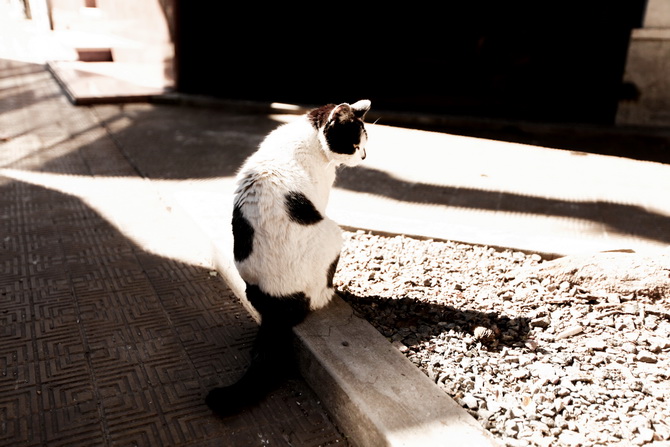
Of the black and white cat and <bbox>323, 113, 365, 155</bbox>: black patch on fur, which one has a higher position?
<bbox>323, 113, 365, 155</bbox>: black patch on fur

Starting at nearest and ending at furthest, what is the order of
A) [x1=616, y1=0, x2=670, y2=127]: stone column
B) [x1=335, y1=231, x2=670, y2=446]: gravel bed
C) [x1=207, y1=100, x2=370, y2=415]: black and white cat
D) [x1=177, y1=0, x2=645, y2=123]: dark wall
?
[x1=335, y1=231, x2=670, y2=446]: gravel bed
[x1=207, y1=100, x2=370, y2=415]: black and white cat
[x1=616, y1=0, x2=670, y2=127]: stone column
[x1=177, y1=0, x2=645, y2=123]: dark wall

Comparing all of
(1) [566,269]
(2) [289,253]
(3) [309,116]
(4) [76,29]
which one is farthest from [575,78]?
(4) [76,29]

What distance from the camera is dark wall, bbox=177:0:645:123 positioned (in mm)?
8508

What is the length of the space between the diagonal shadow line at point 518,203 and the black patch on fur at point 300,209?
2.72m

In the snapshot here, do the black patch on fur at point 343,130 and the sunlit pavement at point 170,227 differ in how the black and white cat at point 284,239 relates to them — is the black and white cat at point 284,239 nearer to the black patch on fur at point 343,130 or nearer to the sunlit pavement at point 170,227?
the black patch on fur at point 343,130

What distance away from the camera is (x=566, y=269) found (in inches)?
136

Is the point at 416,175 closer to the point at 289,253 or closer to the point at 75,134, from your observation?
the point at 289,253

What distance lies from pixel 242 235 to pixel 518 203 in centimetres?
347

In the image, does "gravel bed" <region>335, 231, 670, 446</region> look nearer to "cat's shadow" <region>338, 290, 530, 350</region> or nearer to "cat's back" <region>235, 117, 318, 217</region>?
"cat's shadow" <region>338, 290, 530, 350</region>

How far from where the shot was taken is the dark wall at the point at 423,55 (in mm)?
8508

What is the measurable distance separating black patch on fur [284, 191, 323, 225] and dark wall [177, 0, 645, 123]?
22.2ft

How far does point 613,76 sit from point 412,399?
7951 mm

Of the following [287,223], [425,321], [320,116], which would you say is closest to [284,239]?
[287,223]

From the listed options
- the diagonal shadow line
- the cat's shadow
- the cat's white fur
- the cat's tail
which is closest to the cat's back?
the cat's white fur
